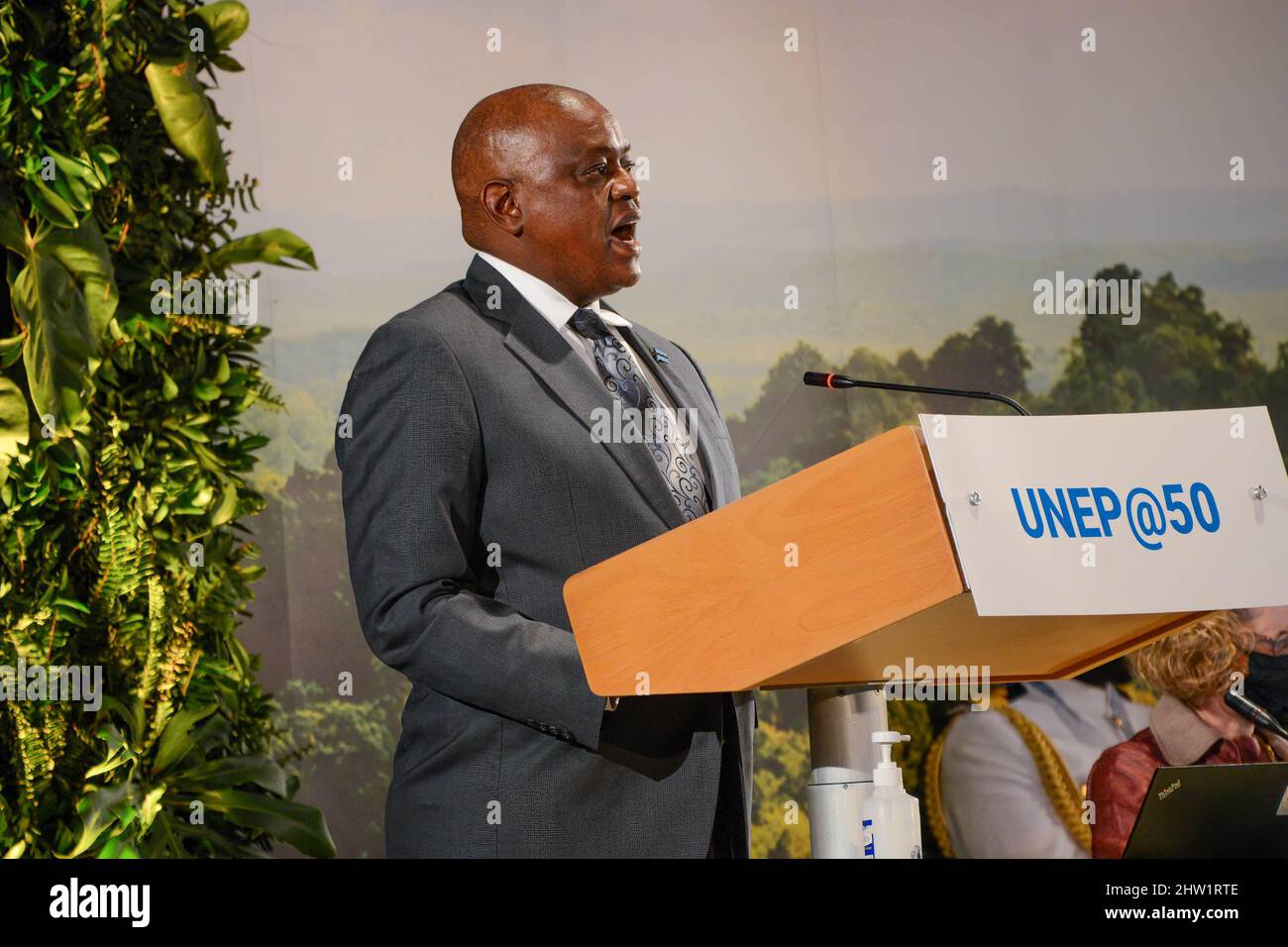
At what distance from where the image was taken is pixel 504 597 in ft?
5.39

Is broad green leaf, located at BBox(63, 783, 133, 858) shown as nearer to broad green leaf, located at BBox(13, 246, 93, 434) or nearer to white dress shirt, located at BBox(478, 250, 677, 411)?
broad green leaf, located at BBox(13, 246, 93, 434)

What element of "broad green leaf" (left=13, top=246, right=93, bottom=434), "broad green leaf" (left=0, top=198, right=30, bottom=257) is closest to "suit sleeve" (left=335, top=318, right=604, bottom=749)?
"broad green leaf" (left=13, top=246, right=93, bottom=434)

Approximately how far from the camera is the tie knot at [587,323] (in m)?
1.86

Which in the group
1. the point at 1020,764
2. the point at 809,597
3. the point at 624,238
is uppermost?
the point at 624,238

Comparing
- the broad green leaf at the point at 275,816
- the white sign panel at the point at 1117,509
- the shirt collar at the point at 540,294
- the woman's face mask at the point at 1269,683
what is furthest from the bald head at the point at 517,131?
the woman's face mask at the point at 1269,683

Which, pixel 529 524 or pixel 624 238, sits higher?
pixel 624 238

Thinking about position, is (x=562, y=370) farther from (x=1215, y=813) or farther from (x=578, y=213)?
(x=1215, y=813)

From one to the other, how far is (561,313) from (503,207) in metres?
0.18

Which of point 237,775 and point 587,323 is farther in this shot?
point 237,775

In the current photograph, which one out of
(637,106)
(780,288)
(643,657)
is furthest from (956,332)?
(643,657)

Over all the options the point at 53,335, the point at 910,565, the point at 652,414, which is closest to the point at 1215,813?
the point at 910,565

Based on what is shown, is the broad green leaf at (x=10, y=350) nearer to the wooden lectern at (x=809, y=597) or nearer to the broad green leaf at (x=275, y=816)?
the broad green leaf at (x=275, y=816)

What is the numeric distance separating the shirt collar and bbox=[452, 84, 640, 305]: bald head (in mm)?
13

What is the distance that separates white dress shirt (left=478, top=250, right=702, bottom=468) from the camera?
182 cm
